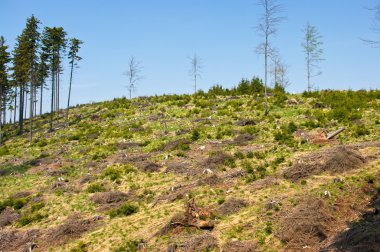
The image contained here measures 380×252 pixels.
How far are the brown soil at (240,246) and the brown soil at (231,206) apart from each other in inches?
90.0

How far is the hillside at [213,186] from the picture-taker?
1259 centimetres

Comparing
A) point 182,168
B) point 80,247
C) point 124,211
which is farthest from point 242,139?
point 80,247

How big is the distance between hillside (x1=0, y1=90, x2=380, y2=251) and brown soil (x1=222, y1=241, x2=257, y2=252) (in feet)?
0.13

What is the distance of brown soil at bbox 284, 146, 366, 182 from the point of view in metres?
15.8

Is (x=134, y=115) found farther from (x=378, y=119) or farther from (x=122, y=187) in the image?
(x=378, y=119)

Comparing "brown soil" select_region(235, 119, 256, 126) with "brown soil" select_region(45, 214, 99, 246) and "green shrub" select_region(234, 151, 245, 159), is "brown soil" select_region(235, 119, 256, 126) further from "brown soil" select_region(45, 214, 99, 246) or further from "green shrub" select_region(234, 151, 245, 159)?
"brown soil" select_region(45, 214, 99, 246)

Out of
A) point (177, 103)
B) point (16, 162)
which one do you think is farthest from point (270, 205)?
point (177, 103)

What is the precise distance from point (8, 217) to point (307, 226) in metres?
14.3

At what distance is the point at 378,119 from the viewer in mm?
23047

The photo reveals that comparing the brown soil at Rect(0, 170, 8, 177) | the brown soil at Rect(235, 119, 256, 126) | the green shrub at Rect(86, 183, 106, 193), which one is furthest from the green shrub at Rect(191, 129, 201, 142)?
the brown soil at Rect(0, 170, 8, 177)

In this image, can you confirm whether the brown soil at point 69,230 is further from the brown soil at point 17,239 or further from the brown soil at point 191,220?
the brown soil at point 191,220

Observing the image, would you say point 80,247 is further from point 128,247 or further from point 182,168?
point 182,168

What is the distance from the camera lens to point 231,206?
14.6m

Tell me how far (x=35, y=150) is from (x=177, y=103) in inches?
636
